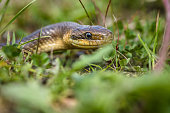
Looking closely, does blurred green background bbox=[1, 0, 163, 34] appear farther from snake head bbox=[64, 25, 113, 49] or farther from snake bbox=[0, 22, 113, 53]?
snake head bbox=[64, 25, 113, 49]

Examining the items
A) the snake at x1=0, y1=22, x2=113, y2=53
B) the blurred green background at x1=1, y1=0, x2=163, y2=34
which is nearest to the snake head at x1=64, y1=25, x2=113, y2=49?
the snake at x1=0, y1=22, x2=113, y2=53

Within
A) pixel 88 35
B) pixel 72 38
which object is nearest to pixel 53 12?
pixel 72 38

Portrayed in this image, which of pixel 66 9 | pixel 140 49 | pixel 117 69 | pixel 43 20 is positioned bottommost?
pixel 117 69

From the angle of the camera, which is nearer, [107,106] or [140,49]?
→ [107,106]

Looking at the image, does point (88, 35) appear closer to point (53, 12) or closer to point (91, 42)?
point (91, 42)

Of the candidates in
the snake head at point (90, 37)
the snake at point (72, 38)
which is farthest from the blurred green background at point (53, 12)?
the snake head at point (90, 37)

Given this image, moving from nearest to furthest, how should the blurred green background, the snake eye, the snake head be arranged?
the snake head → the snake eye → the blurred green background

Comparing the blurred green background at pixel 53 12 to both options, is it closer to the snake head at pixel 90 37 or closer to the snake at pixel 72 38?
the snake at pixel 72 38

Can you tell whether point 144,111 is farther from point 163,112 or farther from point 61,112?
point 61,112

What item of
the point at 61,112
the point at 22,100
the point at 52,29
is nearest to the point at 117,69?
the point at 61,112
